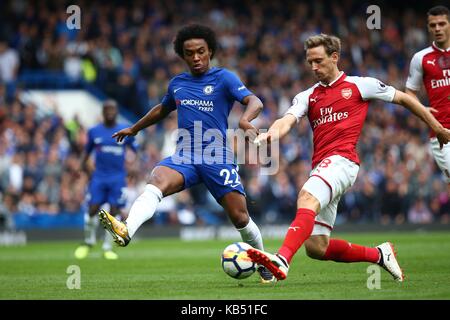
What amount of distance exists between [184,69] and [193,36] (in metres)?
16.9

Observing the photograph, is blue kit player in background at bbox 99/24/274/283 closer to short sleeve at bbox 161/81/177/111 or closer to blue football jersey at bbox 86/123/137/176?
short sleeve at bbox 161/81/177/111

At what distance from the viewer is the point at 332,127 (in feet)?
30.0

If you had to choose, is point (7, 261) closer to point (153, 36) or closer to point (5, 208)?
point (5, 208)

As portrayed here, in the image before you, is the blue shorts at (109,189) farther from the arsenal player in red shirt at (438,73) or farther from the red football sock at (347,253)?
the red football sock at (347,253)

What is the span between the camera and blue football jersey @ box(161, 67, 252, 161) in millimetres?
9766

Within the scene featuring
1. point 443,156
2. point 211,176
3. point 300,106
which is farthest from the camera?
point 443,156

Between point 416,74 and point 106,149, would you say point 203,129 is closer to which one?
point 416,74

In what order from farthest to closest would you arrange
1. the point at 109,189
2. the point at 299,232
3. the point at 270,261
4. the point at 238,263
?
1. the point at 109,189
2. the point at 238,263
3. the point at 299,232
4. the point at 270,261

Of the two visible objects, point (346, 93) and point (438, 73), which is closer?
point (346, 93)

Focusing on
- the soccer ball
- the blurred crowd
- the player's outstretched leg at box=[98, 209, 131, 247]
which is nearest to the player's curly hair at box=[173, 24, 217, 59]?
the player's outstretched leg at box=[98, 209, 131, 247]

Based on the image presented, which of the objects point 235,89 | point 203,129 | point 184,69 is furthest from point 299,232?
point 184,69

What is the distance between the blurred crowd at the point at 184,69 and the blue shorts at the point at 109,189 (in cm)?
573
